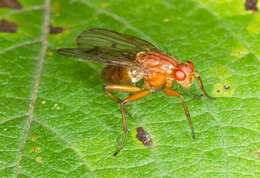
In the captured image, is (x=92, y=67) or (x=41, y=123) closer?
(x=41, y=123)

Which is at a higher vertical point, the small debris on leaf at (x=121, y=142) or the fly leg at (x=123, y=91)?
the fly leg at (x=123, y=91)

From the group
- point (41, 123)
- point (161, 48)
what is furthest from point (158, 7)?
point (41, 123)

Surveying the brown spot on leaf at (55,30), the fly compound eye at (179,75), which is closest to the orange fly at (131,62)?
the fly compound eye at (179,75)

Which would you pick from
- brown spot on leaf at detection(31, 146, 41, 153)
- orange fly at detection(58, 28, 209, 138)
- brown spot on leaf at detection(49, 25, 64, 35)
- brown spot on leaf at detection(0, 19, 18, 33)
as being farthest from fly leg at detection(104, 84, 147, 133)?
brown spot on leaf at detection(0, 19, 18, 33)

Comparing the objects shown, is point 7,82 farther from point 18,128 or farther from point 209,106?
point 209,106

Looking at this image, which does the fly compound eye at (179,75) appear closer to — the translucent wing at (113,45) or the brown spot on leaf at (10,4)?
the translucent wing at (113,45)

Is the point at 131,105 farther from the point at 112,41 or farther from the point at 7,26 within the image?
the point at 7,26

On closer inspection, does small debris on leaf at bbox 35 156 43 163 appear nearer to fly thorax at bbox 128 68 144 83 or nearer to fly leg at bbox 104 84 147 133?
fly leg at bbox 104 84 147 133
